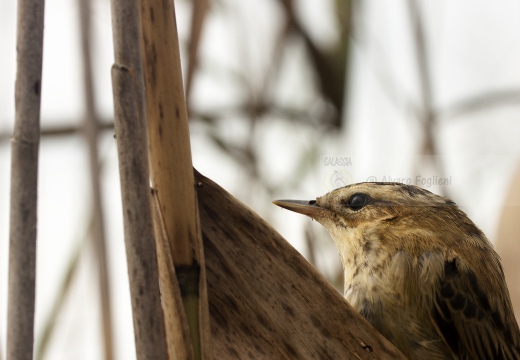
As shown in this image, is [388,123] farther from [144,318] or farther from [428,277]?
[144,318]

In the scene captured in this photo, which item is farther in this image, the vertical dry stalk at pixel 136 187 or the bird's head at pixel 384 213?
the bird's head at pixel 384 213

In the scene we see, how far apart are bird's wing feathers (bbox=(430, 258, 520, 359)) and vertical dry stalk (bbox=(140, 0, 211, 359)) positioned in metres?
0.62

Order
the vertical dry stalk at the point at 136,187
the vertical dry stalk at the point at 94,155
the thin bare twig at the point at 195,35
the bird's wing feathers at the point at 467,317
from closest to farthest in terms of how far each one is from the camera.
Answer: the vertical dry stalk at the point at 136,187 → the bird's wing feathers at the point at 467,317 → the vertical dry stalk at the point at 94,155 → the thin bare twig at the point at 195,35

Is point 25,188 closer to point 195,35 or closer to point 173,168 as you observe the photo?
point 173,168

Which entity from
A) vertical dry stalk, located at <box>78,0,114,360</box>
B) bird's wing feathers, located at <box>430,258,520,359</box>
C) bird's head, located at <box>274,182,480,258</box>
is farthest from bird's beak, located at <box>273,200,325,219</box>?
vertical dry stalk, located at <box>78,0,114,360</box>

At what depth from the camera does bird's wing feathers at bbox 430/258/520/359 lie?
135 cm

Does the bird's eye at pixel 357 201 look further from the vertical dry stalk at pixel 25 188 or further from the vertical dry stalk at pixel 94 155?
the vertical dry stalk at pixel 25 188

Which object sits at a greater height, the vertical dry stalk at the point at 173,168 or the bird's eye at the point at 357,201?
the vertical dry stalk at the point at 173,168

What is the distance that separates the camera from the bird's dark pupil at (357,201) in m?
1.43

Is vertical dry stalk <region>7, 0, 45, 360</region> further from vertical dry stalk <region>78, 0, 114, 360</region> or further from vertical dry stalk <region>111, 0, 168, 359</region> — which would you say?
vertical dry stalk <region>78, 0, 114, 360</region>

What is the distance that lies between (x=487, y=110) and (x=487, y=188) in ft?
0.74

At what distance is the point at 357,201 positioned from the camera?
144 cm

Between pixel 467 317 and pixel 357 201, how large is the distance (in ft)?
0.98

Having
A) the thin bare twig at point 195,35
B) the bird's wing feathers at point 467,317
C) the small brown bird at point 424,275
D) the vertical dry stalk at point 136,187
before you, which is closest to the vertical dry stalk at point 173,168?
the vertical dry stalk at point 136,187
